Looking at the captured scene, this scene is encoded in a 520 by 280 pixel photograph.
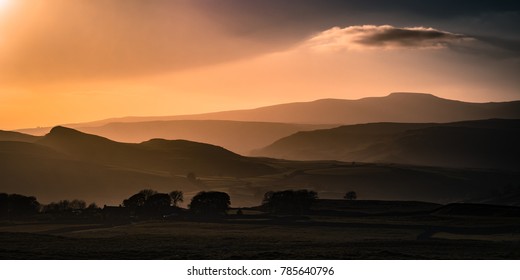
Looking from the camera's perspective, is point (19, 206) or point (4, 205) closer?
point (4, 205)

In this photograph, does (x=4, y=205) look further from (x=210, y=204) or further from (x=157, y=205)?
(x=210, y=204)

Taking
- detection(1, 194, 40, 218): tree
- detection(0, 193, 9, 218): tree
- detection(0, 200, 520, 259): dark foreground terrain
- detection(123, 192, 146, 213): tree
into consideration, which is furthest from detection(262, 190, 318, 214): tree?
detection(0, 193, 9, 218): tree

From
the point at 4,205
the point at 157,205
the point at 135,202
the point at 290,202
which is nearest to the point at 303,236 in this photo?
the point at 290,202

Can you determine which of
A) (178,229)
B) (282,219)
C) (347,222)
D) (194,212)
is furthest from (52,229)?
(347,222)

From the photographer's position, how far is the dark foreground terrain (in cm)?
6625

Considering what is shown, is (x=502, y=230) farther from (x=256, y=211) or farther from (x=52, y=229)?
(x=52, y=229)

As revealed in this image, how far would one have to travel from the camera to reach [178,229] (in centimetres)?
11069

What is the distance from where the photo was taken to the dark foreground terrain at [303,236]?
217ft

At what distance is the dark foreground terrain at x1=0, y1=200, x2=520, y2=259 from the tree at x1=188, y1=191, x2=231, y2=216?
14.7 ft

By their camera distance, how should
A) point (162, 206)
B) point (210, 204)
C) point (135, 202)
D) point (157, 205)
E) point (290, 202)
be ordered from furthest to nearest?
point (290, 202) → point (135, 202) → point (162, 206) → point (210, 204) → point (157, 205)

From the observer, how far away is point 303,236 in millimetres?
97375

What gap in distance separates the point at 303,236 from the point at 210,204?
4889 centimetres

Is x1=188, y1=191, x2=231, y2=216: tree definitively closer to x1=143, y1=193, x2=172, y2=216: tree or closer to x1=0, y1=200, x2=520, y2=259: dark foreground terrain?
x1=0, y1=200, x2=520, y2=259: dark foreground terrain

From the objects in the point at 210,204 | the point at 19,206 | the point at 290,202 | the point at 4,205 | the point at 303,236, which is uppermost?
the point at 290,202
